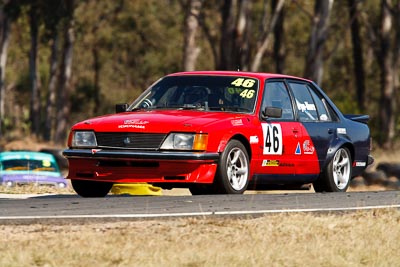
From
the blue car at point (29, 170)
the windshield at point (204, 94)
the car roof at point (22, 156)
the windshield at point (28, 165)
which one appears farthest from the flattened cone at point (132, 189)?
the car roof at point (22, 156)

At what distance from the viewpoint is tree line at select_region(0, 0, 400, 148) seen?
132ft

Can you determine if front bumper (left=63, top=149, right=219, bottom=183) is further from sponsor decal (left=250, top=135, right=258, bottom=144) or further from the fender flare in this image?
the fender flare

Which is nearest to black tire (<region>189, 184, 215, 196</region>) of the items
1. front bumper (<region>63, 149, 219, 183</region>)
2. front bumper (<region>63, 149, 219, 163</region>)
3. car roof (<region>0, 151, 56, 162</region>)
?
front bumper (<region>63, 149, 219, 183</region>)

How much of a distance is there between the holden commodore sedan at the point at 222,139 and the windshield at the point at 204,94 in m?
0.01

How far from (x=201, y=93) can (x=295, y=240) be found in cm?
410

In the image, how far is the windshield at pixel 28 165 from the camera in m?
23.3

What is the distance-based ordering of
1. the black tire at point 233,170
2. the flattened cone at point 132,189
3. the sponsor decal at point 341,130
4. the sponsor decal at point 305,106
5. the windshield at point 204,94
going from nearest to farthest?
the black tire at point 233,170, the windshield at point 204,94, the sponsor decal at point 305,106, the flattened cone at point 132,189, the sponsor decal at point 341,130

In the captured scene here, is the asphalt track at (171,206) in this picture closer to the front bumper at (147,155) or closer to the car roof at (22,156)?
the front bumper at (147,155)

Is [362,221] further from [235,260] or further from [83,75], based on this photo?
[83,75]

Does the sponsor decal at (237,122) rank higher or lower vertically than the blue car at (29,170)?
higher

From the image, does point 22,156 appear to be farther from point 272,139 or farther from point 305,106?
point 272,139

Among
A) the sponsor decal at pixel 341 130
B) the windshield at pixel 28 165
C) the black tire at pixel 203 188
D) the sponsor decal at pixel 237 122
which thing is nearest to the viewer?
the black tire at pixel 203 188

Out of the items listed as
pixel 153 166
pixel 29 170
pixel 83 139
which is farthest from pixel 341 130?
pixel 29 170

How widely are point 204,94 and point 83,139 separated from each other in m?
1.51
